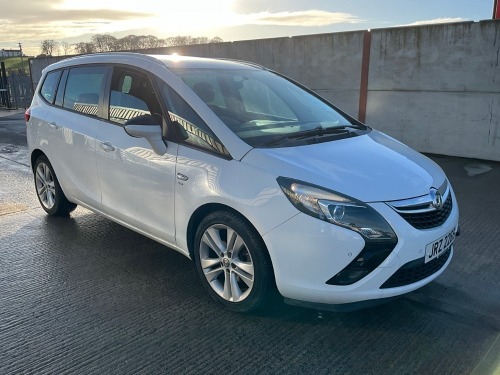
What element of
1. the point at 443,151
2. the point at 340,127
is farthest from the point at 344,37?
the point at 340,127

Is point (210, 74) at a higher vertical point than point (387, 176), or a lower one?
higher

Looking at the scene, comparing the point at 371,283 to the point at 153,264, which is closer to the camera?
the point at 371,283

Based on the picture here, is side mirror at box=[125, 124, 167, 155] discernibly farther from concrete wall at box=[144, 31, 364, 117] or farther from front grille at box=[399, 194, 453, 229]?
concrete wall at box=[144, 31, 364, 117]

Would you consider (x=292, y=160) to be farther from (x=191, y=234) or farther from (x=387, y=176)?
(x=191, y=234)

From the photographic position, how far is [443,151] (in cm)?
841

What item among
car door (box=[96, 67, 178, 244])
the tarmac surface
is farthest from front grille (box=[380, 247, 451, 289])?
car door (box=[96, 67, 178, 244])

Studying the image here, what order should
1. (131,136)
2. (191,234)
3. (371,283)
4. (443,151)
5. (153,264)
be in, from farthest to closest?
(443,151) < (153,264) < (131,136) < (191,234) < (371,283)

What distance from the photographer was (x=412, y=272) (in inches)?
107

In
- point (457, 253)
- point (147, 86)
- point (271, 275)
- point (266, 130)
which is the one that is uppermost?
point (147, 86)

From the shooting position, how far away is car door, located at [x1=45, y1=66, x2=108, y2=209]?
3971 millimetres

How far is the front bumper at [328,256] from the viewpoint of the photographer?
252 cm

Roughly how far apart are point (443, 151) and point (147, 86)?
6.62 metres

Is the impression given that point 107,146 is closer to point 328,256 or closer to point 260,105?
point 260,105

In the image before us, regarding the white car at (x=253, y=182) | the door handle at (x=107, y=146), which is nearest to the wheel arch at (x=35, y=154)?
the white car at (x=253, y=182)
